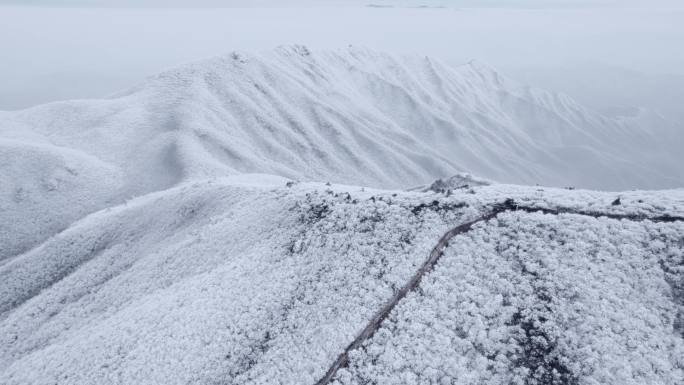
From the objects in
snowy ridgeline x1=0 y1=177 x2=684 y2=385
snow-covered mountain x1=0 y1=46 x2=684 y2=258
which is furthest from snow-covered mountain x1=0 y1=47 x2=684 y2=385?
snow-covered mountain x1=0 y1=46 x2=684 y2=258

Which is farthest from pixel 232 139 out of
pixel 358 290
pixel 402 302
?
pixel 402 302

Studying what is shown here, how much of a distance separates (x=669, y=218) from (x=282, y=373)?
12.8 metres

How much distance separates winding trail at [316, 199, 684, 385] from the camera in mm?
10961

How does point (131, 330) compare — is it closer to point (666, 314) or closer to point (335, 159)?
point (666, 314)

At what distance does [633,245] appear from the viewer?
11.8 m

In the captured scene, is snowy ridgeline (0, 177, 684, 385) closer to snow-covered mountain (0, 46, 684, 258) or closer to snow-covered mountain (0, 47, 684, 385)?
snow-covered mountain (0, 47, 684, 385)

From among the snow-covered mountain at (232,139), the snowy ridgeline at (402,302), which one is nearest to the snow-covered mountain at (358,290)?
the snowy ridgeline at (402,302)

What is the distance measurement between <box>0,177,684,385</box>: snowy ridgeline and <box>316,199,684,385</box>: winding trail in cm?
21

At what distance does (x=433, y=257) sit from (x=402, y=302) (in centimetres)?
199

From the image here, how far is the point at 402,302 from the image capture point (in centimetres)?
1188

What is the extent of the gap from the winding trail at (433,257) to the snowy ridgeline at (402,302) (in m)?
0.21

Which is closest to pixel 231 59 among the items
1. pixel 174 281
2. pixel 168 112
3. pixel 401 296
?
pixel 168 112

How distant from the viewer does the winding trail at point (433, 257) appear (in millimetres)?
10961

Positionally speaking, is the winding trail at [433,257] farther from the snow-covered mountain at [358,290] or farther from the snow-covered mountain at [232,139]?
the snow-covered mountain at [232,139]
